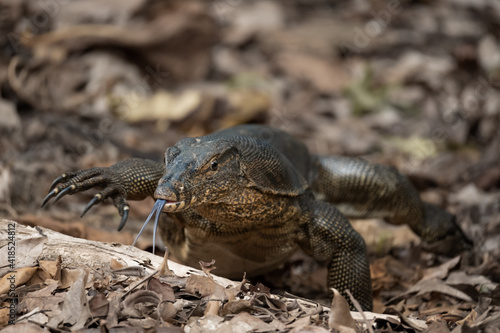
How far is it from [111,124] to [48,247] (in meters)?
7.00

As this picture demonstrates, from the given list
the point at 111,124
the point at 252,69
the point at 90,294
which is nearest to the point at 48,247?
the point at 90,294

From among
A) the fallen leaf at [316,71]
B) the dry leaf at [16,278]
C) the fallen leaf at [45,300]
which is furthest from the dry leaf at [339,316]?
the fallen leaf at [316,71]

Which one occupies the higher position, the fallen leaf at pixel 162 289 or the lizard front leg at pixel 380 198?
the fallen leaf at pixel 162 289

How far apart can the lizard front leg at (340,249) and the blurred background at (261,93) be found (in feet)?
3.19

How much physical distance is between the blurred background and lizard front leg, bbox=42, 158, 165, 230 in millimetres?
1403

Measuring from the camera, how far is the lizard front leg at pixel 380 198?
6945mm

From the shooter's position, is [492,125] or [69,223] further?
[492,125]

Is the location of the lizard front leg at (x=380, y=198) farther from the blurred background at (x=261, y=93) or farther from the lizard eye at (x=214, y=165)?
the lizard eye at (x=214, y=165)

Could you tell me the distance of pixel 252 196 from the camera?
5.02m

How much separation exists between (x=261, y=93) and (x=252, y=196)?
26.9ft

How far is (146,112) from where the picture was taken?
470 inches

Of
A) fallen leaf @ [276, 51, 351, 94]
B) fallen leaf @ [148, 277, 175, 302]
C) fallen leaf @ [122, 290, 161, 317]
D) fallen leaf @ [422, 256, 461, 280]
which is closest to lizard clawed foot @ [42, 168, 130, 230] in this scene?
fallen leaf @ [148, 277, 175, 302]

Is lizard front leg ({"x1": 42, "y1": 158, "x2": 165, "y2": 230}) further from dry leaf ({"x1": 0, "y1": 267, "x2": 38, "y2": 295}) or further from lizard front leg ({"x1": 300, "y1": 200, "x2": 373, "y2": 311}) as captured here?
lizard front leg ({"x1": 300, "y1": 200, "x2": 373, "y2": 311})

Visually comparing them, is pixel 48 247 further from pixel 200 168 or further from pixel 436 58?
pixel 436 58
